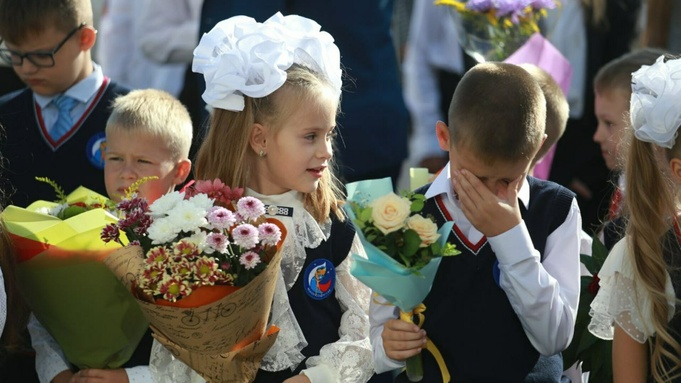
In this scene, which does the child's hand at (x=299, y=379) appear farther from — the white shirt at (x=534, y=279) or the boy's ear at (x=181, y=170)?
the boy's ear at (x=181, y=170)

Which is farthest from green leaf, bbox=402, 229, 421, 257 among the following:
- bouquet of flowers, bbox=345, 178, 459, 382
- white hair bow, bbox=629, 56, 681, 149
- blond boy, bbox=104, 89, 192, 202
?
blond boy, bbox=104, 89, 192, 202

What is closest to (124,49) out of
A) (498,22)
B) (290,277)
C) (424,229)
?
(498,22)

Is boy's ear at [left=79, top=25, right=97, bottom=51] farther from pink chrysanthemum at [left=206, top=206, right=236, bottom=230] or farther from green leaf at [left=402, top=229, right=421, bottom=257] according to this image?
green leaf at [left=402, top=229, right=421, bottom=257]

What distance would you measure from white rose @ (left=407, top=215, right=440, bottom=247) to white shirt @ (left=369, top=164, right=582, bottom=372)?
0.26 m

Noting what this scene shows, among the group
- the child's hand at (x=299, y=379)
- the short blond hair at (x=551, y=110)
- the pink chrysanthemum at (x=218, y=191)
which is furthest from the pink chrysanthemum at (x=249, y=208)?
the short blond hair at (x=551, y=110)

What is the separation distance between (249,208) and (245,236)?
→ 14 cm

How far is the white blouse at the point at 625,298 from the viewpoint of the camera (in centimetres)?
365

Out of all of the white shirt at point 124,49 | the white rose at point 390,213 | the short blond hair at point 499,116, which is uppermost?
the short blond hair at point 499,116

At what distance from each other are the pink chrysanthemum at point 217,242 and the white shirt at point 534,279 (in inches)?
25.7

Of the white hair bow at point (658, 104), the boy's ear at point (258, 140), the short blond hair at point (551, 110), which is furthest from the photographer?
the short blond hair at point (551, 110)

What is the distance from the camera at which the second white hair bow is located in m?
3.97

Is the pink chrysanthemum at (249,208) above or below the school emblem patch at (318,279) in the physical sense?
above

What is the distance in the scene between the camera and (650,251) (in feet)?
12.0

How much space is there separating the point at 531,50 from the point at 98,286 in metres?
2.64
